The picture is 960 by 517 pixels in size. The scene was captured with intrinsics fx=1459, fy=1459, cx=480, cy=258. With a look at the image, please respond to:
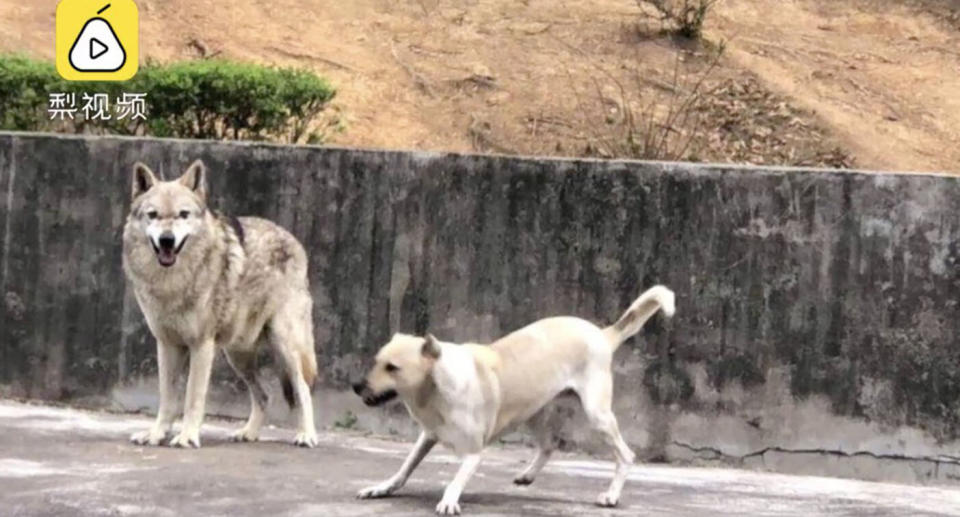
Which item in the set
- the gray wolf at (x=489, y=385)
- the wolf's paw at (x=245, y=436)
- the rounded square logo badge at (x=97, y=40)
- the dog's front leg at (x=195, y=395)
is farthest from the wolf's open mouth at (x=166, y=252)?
the rounded square logo badge at (x=97, y=40)

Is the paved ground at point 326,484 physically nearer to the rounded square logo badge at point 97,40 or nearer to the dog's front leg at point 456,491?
the dog's front leg at point 456,491

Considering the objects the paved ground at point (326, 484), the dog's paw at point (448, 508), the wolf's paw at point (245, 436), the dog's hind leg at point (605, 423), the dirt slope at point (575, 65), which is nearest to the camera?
A: the dog's paw at point (448, 508)

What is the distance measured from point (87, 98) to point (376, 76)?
204 inches

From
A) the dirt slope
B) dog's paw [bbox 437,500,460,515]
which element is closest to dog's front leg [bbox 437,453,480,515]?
dog's paw [bbox 437,500,460,515]

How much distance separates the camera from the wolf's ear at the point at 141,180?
902 cm

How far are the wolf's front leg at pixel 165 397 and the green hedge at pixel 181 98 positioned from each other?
3376mm

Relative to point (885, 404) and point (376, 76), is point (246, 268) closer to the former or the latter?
point (885, 404)

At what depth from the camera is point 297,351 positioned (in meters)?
9.51

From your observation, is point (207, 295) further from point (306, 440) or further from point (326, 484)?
point (326, 484)

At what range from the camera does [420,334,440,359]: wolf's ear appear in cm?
685

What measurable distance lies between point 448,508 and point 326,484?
45.3 inches

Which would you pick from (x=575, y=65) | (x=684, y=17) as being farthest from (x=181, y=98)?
(x=684, y=17)

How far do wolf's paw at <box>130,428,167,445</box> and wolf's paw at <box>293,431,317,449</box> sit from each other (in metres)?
0.84

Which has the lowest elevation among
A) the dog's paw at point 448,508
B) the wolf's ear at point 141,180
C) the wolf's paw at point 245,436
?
the wolf's paw at point 245,436
